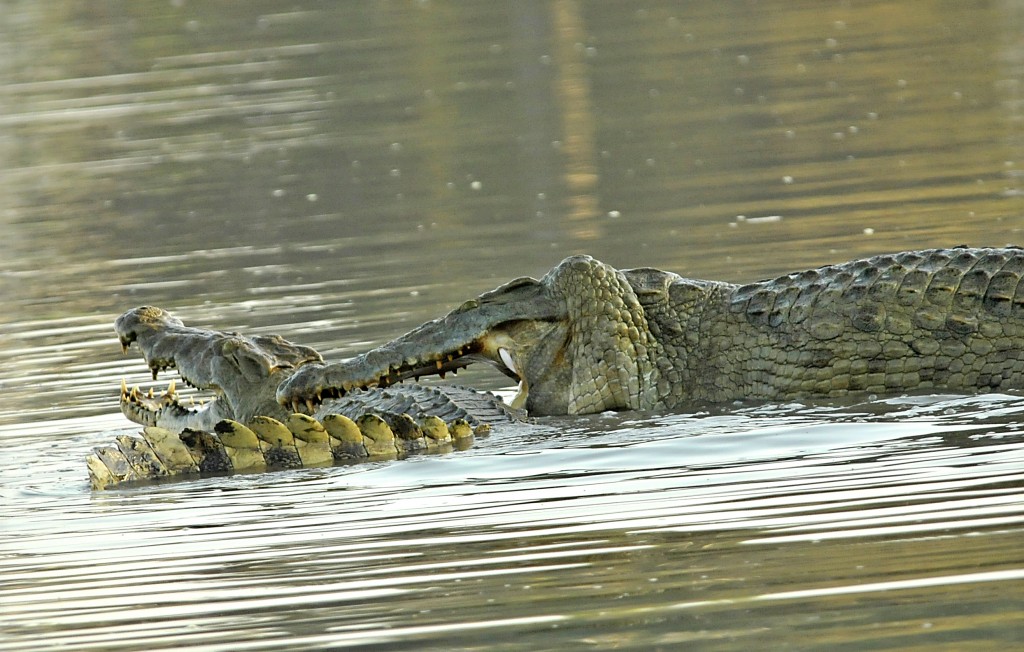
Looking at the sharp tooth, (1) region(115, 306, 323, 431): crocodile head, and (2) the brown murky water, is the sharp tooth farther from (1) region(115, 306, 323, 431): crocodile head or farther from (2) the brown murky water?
(1) region(115, 306, 323, 431): crocodile head

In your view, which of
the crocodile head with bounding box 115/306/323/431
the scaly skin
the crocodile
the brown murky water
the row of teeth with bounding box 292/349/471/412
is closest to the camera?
the brown murky water

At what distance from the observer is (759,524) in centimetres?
534

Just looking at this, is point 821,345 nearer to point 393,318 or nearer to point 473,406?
point 473,406

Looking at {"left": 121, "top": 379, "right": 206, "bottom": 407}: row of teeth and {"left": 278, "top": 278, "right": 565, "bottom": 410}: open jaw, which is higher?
{"left": 278, "top": 278, "right": 565, "bottom": 410}: open jaw

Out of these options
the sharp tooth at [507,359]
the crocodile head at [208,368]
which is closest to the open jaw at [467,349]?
the sharp tooth at [507,359]

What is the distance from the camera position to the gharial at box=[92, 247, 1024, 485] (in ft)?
24.0

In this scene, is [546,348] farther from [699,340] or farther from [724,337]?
[724,337]

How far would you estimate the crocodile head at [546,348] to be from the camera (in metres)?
7.93

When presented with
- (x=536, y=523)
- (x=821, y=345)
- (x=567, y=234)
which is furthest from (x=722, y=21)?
(x=536, y=523)

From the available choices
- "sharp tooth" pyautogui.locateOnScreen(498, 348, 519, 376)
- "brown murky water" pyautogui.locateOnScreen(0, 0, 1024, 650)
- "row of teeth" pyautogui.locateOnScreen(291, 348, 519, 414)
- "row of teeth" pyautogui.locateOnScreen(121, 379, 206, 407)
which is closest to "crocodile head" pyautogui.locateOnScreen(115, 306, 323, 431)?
"row of teeth" pyautogui.locateOnScreen(121, 379, 206, 407)

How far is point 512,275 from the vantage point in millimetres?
11172

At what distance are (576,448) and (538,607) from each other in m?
2.21

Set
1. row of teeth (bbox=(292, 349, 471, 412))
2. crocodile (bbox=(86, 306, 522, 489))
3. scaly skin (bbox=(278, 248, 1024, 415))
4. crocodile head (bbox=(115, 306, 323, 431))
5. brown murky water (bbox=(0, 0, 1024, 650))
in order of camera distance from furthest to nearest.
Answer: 1. crocodile head (bbox=(115, 306, 323, 431))
2. row of teeth (bbox=(292, 349, 471, 412))
3. scaly skin (bbox=(278, 248, 1024, 415))
4. crocodile (bbox=(86, 306, 522, 489))
5. brown murky water (bbox=(0, 0, 1024, 650))

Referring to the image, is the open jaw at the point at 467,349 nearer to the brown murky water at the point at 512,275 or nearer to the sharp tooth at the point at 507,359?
the sharp tooth at the point at 507,359
